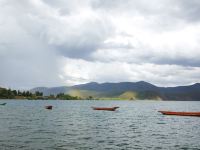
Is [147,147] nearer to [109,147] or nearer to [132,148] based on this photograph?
[132,148]

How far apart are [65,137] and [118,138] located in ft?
29.7

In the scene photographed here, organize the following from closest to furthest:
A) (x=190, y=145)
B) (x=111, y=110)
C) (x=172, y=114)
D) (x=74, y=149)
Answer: (x=74, y=149) < (x=190, y=145) < (x=172, y=114) < (x=111, y=110)

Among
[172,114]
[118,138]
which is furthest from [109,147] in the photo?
[172,114]

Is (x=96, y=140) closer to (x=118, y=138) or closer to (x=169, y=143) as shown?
(x=118, y=138)

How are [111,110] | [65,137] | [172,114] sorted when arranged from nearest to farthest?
[65,137], [172,114], [111,110]

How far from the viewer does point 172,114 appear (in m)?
131

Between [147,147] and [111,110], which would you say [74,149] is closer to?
[147,147]

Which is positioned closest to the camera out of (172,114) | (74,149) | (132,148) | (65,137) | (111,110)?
(74,149)

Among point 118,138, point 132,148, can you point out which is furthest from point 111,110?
point 132,148

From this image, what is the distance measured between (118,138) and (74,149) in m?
14.7

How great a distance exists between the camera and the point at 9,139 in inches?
1977

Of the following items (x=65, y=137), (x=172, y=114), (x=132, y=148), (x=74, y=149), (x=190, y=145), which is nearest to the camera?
(x=74, y=149)

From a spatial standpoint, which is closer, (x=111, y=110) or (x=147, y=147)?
(x=147, y=147)

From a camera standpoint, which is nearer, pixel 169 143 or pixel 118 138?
pixel 169 143
